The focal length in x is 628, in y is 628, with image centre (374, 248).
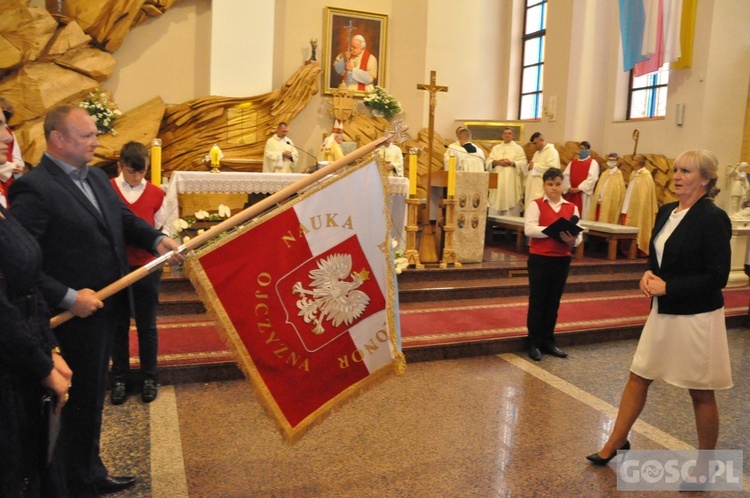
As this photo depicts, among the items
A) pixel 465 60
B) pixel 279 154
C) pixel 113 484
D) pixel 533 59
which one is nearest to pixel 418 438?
pixel 113 484

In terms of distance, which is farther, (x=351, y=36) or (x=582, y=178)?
(x=351, y=36)

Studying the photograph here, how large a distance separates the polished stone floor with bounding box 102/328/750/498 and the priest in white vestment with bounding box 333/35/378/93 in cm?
779


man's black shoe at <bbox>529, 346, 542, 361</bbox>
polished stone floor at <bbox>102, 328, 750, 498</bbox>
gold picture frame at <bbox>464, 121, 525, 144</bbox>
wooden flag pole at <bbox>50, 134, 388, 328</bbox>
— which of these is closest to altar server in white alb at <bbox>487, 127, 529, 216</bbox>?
gold picture frame at <bbox>464, 121, 525, 144</bbox>

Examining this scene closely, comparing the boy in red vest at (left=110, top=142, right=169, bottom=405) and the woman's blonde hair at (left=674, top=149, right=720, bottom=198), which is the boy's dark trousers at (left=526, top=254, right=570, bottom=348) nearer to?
the woman's blonde hair at (left=674, top=149, right=720, bottom=198)

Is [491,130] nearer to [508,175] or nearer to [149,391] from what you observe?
[508,175]

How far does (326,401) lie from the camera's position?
Result: 2516 millimetres

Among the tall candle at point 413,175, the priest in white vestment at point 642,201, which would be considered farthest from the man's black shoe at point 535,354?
the priest in white vestment at point 642,201

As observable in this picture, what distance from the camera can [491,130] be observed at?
1228 centimetres

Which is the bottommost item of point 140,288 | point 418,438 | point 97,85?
point 418,438

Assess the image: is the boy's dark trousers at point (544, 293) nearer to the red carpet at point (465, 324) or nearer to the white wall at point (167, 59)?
the red carpet at point (465, 324)

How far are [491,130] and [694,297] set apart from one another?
972 cm

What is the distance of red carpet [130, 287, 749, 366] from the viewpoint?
456 centimetres

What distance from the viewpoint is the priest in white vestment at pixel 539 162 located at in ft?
34.4

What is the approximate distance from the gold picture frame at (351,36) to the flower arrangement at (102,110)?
3.70 metres
